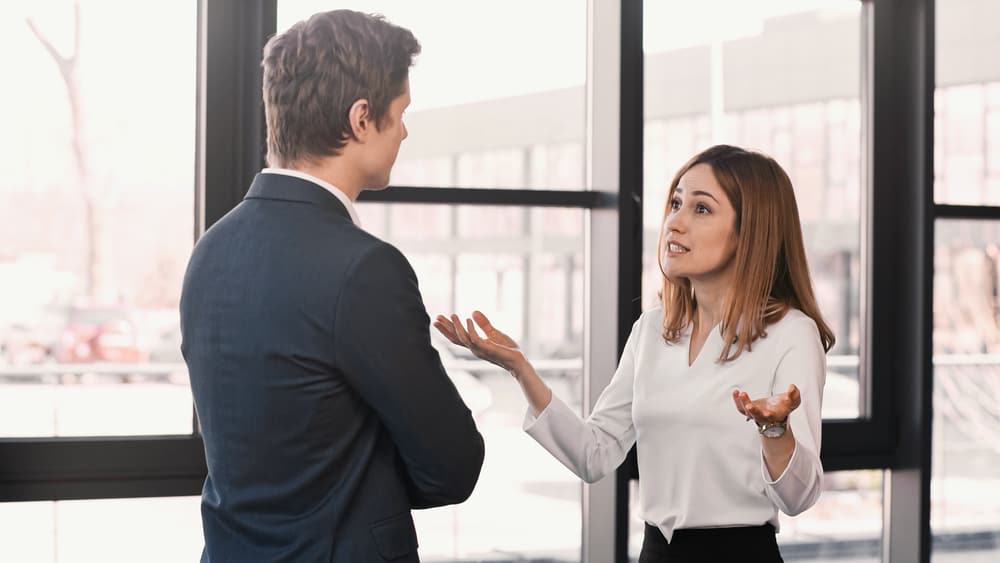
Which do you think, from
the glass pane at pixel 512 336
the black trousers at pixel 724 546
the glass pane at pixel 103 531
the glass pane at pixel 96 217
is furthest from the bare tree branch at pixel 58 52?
the black trousers at pixel 724 546

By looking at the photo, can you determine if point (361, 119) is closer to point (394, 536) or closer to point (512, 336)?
point (394, 536)

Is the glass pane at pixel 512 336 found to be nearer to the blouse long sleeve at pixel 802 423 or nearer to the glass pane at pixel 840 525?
the glass pane at pixel 840 525

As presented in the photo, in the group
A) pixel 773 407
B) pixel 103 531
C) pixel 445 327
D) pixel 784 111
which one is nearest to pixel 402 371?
pixel 445 327

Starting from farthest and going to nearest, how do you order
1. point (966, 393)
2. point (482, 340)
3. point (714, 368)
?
point (966, 393), point (714, 368), point (482, 340)

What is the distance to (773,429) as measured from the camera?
1552 millimetres

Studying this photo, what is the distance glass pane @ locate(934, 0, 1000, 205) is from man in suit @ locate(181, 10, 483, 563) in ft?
7.62

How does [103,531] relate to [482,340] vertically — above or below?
below

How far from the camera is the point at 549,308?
264cm

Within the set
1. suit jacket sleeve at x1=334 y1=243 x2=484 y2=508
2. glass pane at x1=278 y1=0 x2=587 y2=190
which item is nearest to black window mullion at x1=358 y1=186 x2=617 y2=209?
glass pane at x1=278 y1=0 x2=587 y2=190

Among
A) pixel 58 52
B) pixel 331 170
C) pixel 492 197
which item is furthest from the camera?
pixel 492 197

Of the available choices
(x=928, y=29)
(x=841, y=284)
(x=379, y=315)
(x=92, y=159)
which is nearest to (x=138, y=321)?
(x=92, y=159)

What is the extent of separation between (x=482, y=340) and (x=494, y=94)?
3.41 feet

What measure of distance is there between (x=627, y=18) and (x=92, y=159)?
52.9 inches

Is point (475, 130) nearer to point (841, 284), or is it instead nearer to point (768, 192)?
point (768, 192)
